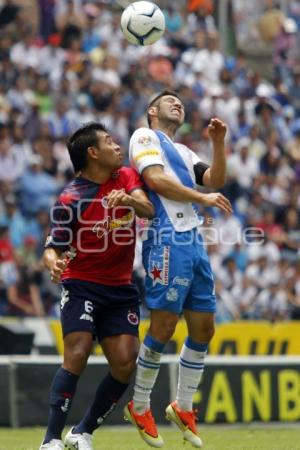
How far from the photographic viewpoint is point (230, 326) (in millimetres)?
17750

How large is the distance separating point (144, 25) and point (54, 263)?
263 cm

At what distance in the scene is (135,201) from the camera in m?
9.73

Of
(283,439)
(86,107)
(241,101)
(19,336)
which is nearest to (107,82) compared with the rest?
(86,107)

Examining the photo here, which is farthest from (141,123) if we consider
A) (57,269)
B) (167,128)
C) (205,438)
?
(57,269)

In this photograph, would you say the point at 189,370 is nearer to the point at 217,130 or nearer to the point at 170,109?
the point at 217,130

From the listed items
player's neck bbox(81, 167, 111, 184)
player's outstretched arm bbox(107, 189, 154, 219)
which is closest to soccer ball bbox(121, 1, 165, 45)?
player's neck bbox(81, 167, 111, 184)

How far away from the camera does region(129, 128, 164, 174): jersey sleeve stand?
10.1 metres

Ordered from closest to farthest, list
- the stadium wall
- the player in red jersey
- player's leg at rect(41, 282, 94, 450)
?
player's leg at rect(41, 282, 94, 450), the player in red jersey, the stadium wall

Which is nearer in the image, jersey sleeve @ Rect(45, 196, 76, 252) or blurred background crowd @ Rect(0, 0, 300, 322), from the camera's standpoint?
jersey sleeve @ Rect(45, 196, 76, 252)

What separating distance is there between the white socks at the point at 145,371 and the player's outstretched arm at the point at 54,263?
1.07m

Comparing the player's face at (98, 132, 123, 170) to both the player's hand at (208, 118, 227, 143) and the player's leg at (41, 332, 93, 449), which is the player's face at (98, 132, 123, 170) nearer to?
the player's hand at (208, 118, 227, 143)

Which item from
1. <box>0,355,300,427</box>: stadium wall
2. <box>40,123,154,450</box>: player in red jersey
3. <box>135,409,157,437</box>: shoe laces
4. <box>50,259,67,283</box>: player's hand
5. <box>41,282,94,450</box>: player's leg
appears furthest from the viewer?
<box>0,355,300,427</box>: stadium wall

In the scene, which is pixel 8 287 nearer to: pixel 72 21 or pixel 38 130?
pixel 38 130

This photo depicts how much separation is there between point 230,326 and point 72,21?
7515mm
